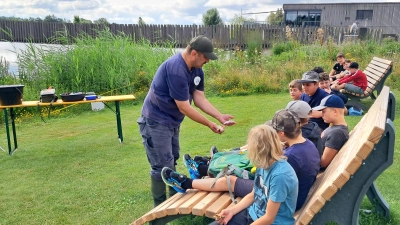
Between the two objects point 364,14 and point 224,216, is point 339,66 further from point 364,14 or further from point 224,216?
point 364,14

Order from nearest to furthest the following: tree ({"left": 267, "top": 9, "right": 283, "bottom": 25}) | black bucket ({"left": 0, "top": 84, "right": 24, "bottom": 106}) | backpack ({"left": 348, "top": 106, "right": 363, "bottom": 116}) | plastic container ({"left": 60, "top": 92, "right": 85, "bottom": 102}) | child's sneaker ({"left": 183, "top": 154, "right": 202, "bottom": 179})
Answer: child's sneaker ({"left": 183, "top": 154, "right": 202, "bottom": 179}) < black bucket ({"left": 0, "top": 84, "right": 24, "bottom": 106}) < plastic container ({"left": 60, "top": 92, "right": 85, "bottom": 102}) < backpack ({"left": 348, "top": 106, "right": 363, "bottom": 116}) < tree ({"left": 267, "top": 9, "right": 283, "bottom": 25})

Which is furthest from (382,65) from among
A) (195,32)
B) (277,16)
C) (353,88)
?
(277,16)

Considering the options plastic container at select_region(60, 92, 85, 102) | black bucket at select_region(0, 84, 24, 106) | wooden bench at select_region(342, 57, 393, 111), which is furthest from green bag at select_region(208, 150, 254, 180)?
wooden bench at select_region(342, 57, 393, 111)

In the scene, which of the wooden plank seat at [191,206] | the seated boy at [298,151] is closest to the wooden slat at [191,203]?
the wooden plank seat at [191,206]

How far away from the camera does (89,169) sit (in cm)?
573

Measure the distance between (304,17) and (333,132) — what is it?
3500 centimetres

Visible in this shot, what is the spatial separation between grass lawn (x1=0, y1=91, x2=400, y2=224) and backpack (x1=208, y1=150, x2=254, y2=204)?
66cm

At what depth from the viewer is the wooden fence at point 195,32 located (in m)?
20.1

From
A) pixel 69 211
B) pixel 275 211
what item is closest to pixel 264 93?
pixel 69 211

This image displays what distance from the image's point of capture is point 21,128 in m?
8.86

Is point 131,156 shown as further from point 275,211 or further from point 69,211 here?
point 275,211

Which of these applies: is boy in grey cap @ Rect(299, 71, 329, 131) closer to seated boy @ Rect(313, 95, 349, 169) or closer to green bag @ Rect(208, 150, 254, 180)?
seated boy @ Rect(313, 95, 349, 169)

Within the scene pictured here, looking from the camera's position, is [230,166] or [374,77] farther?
[374,77]

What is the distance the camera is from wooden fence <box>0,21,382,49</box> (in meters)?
20.1
